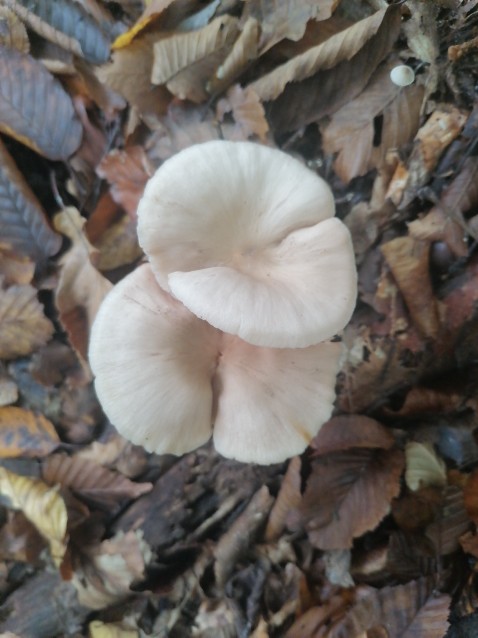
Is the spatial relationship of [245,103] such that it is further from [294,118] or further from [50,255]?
[50,255]

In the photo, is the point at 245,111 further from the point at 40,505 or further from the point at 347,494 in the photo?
the point at 40,505

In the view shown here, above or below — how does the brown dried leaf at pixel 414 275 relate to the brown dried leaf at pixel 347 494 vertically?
above

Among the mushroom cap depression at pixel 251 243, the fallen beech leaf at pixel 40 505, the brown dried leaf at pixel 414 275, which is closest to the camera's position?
the mushroom cap depression at pixel 251 243

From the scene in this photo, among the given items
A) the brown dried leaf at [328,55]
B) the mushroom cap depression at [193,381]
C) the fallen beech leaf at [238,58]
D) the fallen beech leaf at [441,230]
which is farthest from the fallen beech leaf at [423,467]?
the fallen beech leaf at [238,58]

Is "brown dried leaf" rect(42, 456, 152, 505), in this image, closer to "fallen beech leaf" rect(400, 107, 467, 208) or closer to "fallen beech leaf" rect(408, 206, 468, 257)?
"fallen beech leaf" rect(408, 206, 468, 257)

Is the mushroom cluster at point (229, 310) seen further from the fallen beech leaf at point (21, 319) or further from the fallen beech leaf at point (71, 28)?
the fallen beech leaf at point (71, 28)

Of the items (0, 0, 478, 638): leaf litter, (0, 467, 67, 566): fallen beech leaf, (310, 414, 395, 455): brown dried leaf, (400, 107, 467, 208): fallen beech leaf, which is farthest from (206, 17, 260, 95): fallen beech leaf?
(0, 467, 67, 566): fallen beech leaf
